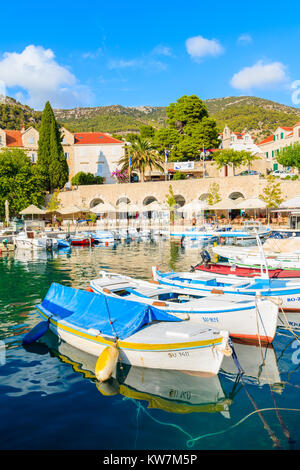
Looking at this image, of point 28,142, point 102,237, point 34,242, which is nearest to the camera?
point 34,242

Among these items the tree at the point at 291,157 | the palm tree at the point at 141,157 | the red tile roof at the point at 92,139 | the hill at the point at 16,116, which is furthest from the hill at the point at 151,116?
the tree at the point at 291,157

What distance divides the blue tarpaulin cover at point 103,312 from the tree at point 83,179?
48620mm

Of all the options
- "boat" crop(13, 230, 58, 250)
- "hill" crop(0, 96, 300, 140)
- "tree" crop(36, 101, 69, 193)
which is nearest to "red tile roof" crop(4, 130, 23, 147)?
"tree" crop(36, 101, 69, 193)

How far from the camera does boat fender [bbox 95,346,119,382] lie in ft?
25.3

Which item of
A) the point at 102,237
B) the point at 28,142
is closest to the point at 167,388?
the point at 102,237

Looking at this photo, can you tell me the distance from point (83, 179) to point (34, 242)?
28195 millimetres

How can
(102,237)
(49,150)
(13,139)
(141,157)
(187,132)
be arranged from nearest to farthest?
(102,237) < (49,150) < (141,157) < (13,139) < (187,132)

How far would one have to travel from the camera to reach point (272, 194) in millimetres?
45031

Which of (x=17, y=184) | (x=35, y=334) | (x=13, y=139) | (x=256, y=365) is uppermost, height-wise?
(x=13, y=139)

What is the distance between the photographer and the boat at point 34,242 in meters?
32.2

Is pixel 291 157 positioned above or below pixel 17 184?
above

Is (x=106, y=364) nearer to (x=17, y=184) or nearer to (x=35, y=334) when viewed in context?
(x=35, y=334)

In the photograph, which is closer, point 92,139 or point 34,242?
point 34,242

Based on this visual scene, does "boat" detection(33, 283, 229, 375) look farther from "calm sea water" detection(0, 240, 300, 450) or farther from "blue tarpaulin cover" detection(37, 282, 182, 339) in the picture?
"calm sea water" detection(0, 240, 300, 450)
